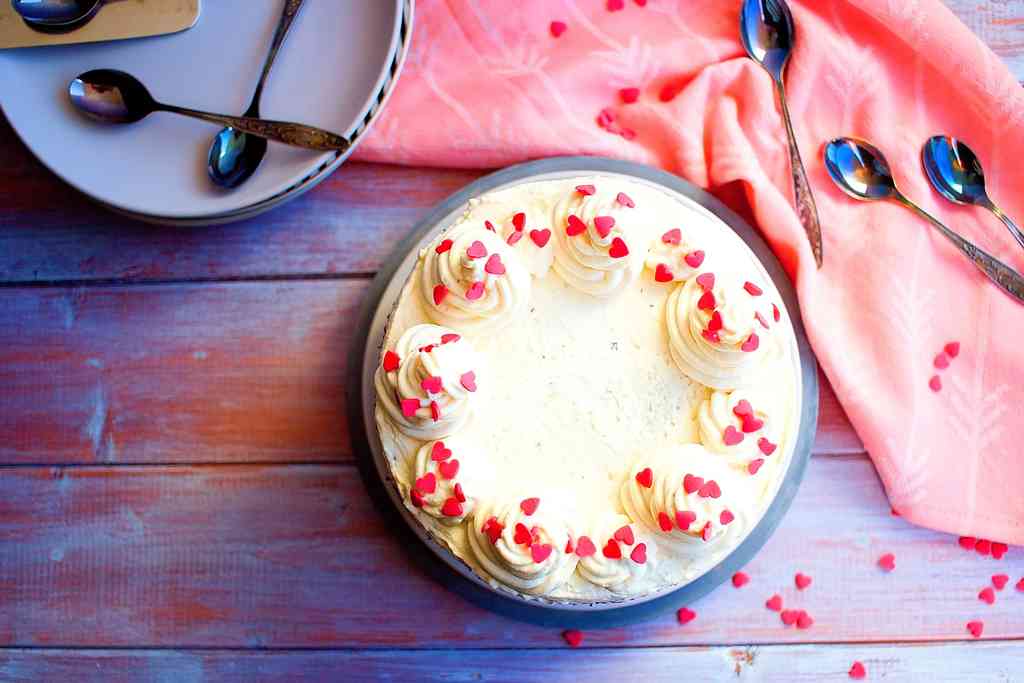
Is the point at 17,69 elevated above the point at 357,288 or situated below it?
above

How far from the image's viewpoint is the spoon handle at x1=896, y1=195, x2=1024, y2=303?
147cm

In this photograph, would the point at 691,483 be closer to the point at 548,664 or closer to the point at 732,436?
the point at 732,436

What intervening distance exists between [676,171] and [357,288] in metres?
0.62

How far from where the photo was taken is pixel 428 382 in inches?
45.3

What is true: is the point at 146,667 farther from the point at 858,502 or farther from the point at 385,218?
the point at 858,502

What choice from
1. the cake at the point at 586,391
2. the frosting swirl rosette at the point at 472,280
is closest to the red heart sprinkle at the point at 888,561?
the cake at the point at 586,391

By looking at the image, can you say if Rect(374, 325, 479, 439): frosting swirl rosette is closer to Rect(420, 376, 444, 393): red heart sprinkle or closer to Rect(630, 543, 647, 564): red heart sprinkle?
Rect(420, 376, 444, 393): red heart sprinkle

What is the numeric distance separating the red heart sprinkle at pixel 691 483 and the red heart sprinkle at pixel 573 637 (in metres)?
0.46

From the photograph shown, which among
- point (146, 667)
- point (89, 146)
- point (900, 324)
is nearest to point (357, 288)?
point (89, 146)

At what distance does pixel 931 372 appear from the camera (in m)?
1.49

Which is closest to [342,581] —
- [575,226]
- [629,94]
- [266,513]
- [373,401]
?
[266,513]

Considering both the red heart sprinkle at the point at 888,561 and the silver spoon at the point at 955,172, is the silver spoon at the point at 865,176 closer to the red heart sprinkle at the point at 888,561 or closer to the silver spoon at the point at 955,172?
the silver spoon at the point at 955,172

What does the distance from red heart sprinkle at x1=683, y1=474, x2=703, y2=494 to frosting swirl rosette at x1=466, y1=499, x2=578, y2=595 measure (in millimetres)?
183

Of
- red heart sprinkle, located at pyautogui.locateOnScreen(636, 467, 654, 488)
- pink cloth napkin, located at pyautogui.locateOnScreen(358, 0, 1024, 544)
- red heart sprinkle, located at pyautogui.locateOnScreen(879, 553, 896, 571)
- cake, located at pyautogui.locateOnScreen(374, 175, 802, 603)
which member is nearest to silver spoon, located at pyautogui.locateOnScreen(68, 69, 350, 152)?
pink cloth napkin, located at pyautogui.locateOnScreen(358, 0, 1024, 544)
